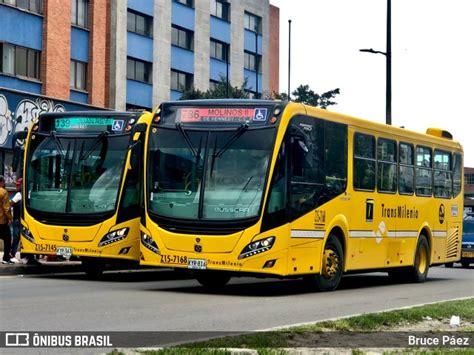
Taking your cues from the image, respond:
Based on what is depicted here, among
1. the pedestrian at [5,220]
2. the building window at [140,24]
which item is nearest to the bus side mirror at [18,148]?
the pedestrian at [5,220]

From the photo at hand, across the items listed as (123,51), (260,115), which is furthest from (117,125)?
(123,51)

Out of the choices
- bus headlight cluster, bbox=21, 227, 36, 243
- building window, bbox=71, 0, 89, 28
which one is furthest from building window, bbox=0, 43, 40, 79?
bus headlight cluster, bbox=21, 227, 36, 243

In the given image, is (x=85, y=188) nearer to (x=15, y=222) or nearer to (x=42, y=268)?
(x=42, y=268)

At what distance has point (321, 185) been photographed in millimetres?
18125

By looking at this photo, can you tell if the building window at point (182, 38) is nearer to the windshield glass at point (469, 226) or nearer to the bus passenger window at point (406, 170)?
the windshield glass at point (469, 226)

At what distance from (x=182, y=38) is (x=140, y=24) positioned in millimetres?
4938

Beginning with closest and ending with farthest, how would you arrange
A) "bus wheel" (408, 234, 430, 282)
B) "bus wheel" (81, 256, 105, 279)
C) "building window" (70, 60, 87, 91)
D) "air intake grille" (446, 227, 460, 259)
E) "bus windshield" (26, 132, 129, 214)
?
"bus windshield" (26, 132, 129, 214)
"bus wheel" (81, 256, 105, 279)
"bus wheel" (408, 234, 430, 282)
"air intake grille" (446, 227, 460, 259)
"building window" (70, 60, 87, 91)

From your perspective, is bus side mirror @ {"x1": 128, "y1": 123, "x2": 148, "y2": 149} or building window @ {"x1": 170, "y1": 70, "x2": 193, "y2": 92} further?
building window @ {"x1": 170, "y1": 70, "x2": 193, "y2": 92}

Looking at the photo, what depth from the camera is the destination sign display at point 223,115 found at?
56.2 feet

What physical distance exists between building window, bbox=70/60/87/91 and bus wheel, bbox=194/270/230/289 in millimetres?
28202

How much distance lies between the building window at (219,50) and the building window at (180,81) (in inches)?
131

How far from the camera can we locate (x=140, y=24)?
53.7 meters

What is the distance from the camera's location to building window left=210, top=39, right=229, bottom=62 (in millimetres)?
61500

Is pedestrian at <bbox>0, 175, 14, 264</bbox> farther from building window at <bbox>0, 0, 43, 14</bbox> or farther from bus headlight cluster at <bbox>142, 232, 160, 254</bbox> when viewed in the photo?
building window at <bbox>0, 0, 43, 14</bbox>
